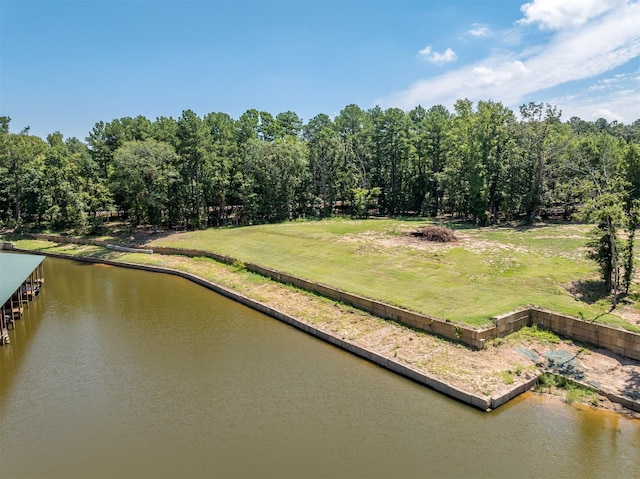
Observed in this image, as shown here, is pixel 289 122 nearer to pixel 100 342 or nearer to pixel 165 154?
pixel 165 154

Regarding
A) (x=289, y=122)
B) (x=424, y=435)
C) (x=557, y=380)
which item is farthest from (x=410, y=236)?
(x=289, y=122)

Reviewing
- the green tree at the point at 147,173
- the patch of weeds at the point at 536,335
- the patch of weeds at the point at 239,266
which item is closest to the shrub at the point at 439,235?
the patch of weeds at the point at 536,335

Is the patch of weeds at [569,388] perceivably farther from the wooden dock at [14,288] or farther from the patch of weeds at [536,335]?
the wooden dock at [14,288]

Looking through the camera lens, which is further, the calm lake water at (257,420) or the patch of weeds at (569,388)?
the patch of weeds at (569,388)

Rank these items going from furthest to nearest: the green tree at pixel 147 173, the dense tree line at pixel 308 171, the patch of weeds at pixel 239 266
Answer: the green tree at pixel 147 173 → the dense tree line at pixel 308 171 → the patch of weeds at pixel 239 266

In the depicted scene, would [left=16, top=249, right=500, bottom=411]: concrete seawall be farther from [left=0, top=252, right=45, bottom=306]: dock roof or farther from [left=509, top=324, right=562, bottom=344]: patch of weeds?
[left=0, top=252, right=45, bottom=306]: dock roof

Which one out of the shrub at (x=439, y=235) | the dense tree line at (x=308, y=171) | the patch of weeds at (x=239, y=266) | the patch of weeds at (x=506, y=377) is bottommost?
the patch of weeds at (x=506, y=377)
